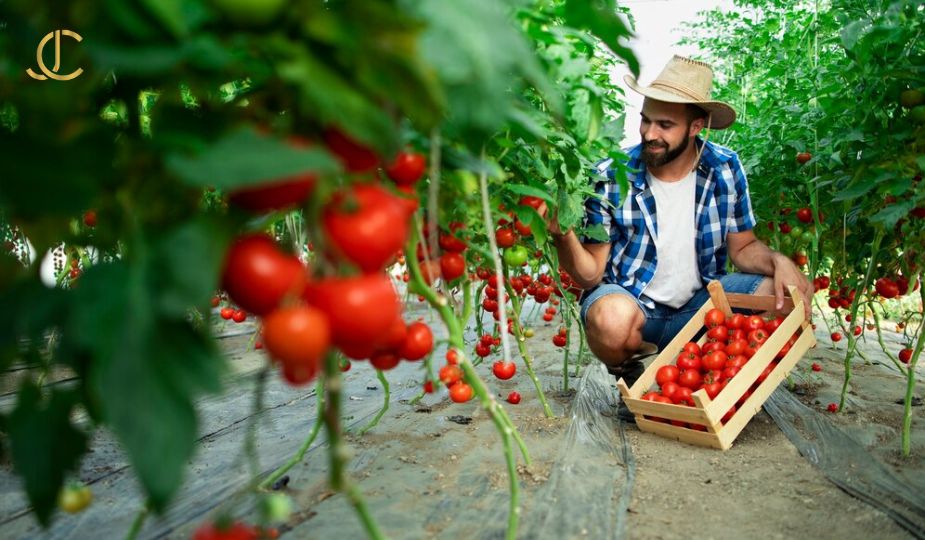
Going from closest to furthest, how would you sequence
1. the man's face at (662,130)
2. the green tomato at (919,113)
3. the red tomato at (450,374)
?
the red tomato at (450,374), the green tomato at (919,113), the man's face at (662,130)

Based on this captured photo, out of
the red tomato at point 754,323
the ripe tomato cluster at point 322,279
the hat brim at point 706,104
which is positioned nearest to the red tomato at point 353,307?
the ripe tomato cluster at point 322,279

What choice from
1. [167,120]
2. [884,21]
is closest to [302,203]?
[167,120]

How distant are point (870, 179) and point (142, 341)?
209 cm

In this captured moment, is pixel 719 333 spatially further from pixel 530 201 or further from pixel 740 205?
pixel 530 201

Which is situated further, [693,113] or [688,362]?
[693,113]

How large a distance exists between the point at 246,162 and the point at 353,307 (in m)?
0.16

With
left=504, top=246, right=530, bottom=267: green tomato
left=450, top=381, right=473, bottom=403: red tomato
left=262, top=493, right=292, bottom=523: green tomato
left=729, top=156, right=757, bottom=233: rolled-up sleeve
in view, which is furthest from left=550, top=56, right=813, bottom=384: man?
left=262, top=493, right=292, bottom=523: green tomato

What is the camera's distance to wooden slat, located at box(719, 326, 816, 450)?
88.1 inches

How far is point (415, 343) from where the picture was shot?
0.94m

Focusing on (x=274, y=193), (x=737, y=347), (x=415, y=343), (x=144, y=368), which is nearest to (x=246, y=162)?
(x=274, y=193)

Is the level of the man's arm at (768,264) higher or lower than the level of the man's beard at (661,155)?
lower

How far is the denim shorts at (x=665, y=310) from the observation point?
2748mm

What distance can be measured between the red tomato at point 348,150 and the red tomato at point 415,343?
0.32 metres

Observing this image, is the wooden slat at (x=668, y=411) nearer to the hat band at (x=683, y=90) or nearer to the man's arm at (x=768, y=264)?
the man's arm at (x=768, y=264)
